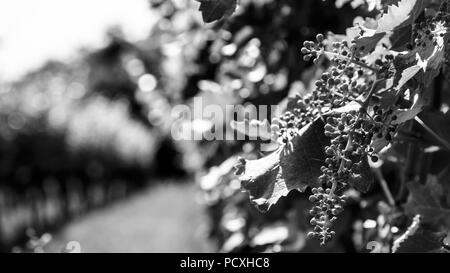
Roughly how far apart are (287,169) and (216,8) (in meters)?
0.39

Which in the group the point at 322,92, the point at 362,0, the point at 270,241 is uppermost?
the point at 362,0

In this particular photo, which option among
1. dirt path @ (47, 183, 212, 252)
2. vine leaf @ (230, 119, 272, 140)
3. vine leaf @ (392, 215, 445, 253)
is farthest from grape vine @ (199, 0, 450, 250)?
dirt path @ (47, 183, 212, 252)

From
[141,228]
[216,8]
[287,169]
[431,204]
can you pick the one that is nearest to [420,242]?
[431,204]

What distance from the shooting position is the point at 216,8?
1.28 m

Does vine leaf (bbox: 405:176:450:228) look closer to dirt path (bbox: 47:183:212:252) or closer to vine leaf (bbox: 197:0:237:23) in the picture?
vine leaf (bbox: 197:0:237:23)

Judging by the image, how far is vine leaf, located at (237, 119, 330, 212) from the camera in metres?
1.21

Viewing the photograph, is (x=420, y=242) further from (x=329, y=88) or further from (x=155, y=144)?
(x=155, y=144)

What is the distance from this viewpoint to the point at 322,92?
1.22m

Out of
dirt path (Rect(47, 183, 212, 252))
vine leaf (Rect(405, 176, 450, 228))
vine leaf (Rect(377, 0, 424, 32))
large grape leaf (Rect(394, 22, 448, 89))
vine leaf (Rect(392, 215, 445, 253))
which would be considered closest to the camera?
large grape leaf (Rect(394, 22, 448, 89))

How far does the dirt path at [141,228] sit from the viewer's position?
11.9 meters

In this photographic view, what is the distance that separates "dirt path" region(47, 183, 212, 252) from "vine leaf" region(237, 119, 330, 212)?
7.17 m
